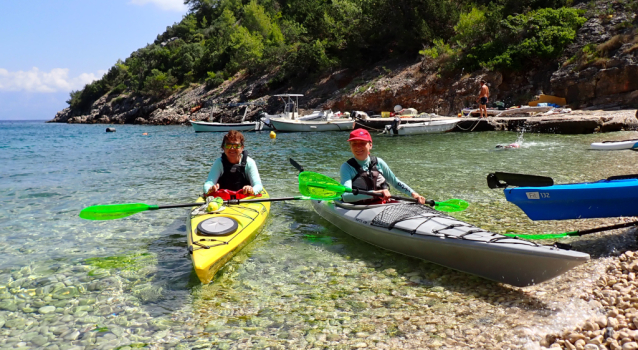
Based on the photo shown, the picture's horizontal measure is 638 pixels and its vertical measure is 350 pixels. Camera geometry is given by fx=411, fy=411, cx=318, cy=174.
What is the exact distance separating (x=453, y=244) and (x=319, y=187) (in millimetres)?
2283

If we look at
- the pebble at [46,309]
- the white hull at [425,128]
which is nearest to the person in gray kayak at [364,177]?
the pebble at [46,309]

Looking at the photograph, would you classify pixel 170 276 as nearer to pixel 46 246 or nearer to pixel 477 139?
pixel 46 246

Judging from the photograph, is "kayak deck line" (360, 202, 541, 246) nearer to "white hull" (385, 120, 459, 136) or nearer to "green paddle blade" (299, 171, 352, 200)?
"green paddle blade" (299, 171, 352, 200)

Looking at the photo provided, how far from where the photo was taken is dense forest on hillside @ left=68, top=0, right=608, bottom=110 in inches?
1075

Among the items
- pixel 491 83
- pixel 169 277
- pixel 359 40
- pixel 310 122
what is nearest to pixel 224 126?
pixel 310 122

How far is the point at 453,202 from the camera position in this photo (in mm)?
5629

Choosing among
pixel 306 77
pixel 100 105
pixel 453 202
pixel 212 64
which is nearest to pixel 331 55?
pixel 306 77

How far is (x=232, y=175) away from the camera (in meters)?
6.00

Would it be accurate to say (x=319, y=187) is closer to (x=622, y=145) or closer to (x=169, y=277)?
(x=169, y=277)

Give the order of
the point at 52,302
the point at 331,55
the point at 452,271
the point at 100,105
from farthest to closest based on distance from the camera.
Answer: the point at 100,105
the point at 331,55
the point at 452,271
the point at 52,302

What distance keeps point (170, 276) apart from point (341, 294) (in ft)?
6.08

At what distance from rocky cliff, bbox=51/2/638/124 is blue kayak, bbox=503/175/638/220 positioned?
22064 mm

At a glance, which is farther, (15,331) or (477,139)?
(477,139)

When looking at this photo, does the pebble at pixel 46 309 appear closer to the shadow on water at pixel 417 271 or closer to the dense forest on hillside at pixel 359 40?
the shadow on water at pixel 417 271
